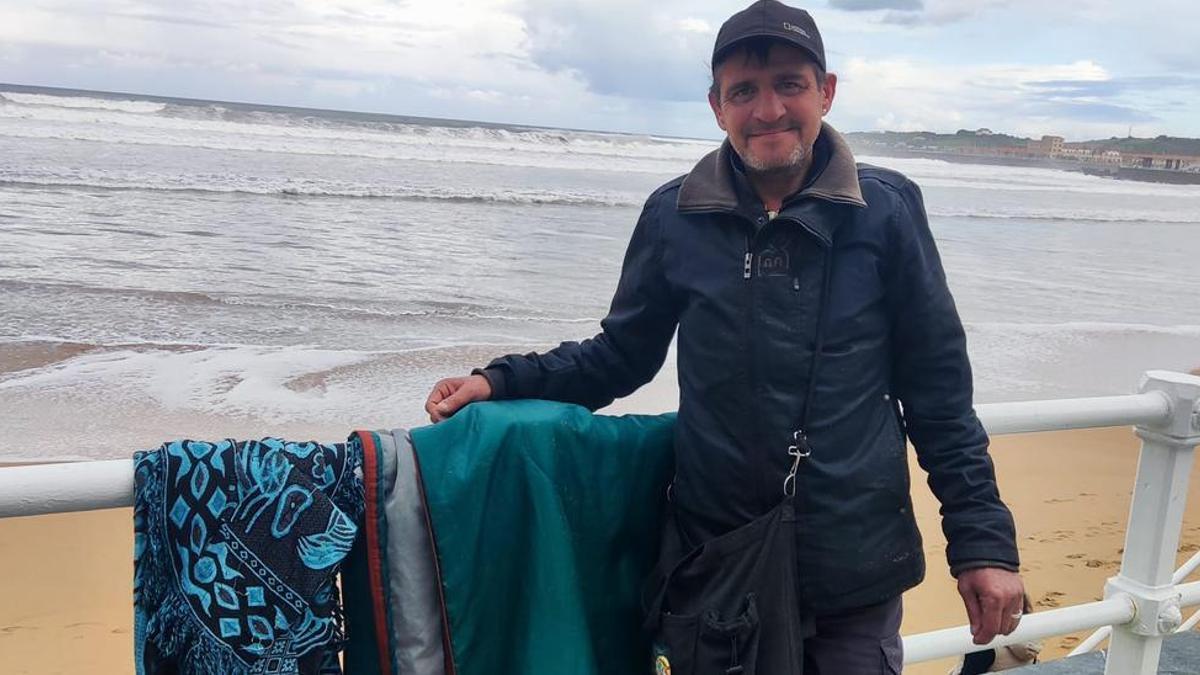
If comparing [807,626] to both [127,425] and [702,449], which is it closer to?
[702,449]

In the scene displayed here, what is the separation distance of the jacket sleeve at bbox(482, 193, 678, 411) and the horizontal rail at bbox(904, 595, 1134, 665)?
909 millimetres

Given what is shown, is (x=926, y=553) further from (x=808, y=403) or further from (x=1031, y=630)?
(x=808, y=403)

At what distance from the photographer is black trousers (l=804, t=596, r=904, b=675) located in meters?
1.96

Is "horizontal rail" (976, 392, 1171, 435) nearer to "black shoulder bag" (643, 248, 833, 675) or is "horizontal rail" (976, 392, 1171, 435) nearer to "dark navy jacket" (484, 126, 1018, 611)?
"dark navy jacket" (484, 126, 1018, 611)

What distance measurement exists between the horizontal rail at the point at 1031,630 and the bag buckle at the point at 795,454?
74 cm

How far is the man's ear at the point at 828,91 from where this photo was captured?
210cm

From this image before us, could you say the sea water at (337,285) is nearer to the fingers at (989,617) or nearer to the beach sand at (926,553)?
the beach sand at (926,553)

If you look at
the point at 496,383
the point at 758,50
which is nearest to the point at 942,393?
the point at 758,50

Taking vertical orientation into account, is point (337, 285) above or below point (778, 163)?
below

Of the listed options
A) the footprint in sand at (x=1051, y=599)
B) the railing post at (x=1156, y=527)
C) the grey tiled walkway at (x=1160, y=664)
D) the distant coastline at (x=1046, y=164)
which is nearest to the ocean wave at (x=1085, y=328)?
the footprint in sand at (x=1051, y=599)

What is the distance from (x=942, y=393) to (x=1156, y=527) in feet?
3.82

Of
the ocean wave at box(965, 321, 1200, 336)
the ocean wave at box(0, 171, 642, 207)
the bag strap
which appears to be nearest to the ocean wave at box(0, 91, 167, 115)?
the ocean wave at box(0, 171, 642, 207)

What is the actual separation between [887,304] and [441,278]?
10417mm

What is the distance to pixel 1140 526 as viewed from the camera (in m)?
2.77
